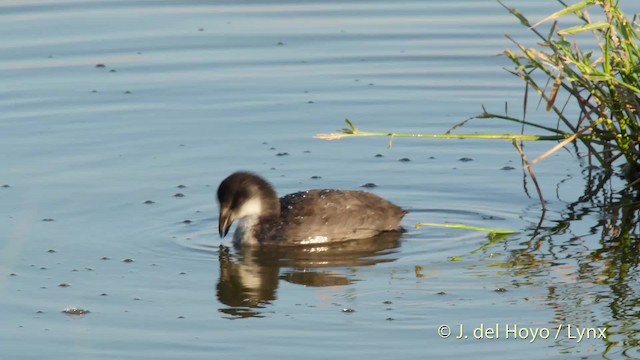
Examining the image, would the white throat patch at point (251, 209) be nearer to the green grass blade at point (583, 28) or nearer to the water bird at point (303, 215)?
the water bird at point (303, 215)

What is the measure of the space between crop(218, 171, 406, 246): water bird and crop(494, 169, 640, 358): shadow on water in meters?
1.06

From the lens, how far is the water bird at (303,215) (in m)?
10.1

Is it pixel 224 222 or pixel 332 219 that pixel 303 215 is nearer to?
pixel 332 219

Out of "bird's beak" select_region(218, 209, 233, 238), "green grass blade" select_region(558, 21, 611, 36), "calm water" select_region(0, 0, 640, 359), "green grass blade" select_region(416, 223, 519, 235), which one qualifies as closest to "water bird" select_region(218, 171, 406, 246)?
"bird's beak" select_region(218, 209, 233, 238)

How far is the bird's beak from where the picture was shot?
1009cm

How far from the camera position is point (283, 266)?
31.4ft

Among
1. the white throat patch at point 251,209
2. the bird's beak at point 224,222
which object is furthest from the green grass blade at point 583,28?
the bird's beak at point 224,222

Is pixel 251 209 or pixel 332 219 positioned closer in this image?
pixel 332 219

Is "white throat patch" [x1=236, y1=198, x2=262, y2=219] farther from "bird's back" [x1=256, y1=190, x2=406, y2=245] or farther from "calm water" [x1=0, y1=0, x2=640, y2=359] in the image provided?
"calm water" [x1=0, y1=0, x2=640, y2=359]

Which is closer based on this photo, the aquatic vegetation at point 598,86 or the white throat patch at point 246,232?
the aquatic vegetation at point 598,86

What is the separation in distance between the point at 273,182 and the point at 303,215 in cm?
114

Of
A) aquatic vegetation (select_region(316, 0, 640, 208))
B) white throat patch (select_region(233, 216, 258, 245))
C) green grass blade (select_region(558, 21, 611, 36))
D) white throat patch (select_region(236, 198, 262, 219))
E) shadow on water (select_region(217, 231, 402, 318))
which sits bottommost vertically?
shadow on water (select_region(217, 231, 402, 318))

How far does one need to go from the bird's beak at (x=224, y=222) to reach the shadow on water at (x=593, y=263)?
6.64 ft

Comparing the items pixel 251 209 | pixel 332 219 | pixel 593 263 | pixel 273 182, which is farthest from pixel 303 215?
pixel 593 263
